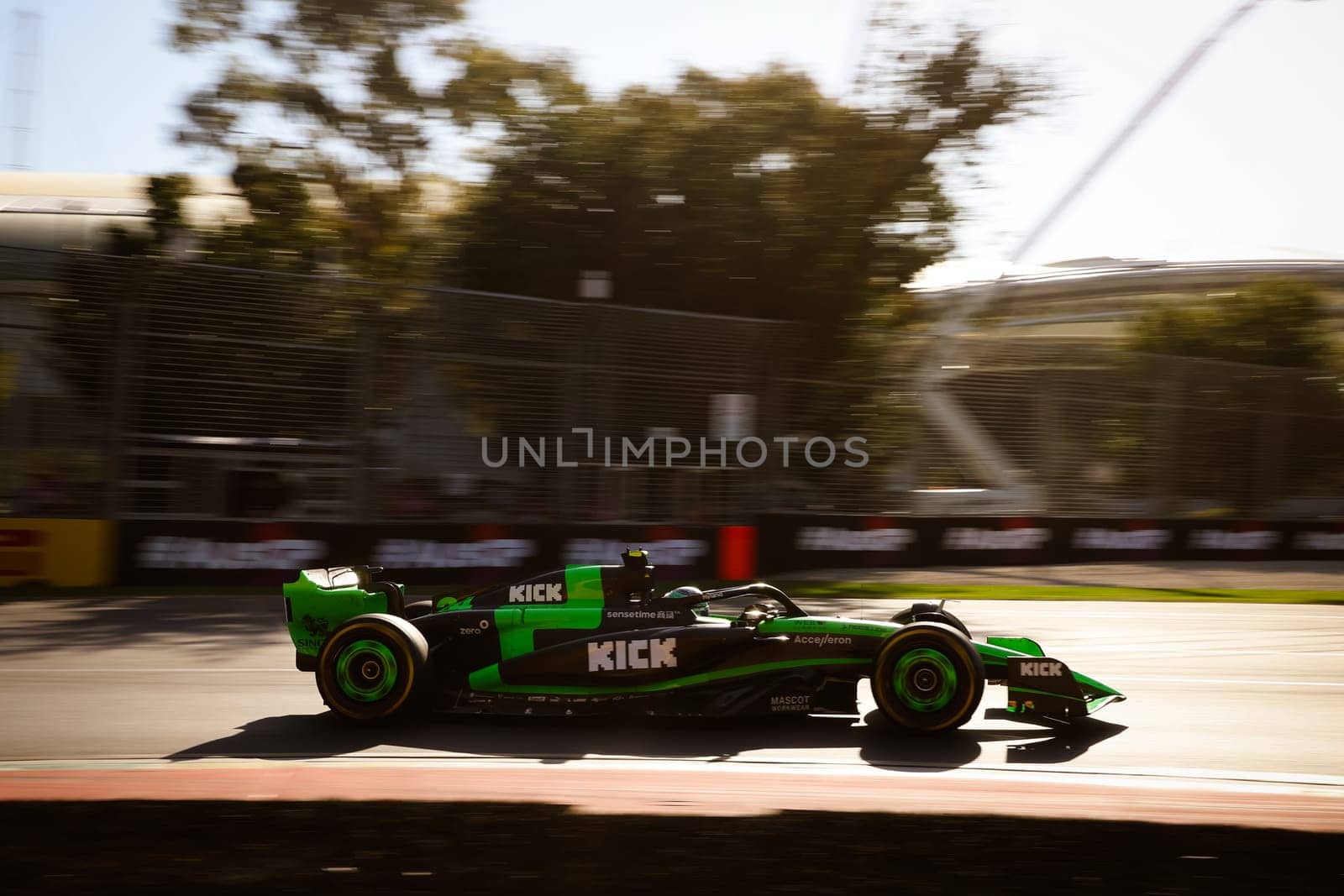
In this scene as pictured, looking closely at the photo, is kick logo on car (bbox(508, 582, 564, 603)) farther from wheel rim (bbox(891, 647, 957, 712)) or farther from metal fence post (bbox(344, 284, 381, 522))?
metal fence post (bbox(344, 284, 381, 522))

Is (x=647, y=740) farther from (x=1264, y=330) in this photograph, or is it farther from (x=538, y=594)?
(x=1264, y=330)

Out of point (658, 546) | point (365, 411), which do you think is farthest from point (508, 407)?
point (658, 546)

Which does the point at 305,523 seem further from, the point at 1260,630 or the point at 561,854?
the point at 561,854

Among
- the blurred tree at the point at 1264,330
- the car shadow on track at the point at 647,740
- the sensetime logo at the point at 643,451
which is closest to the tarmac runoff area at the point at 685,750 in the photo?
the car shadow on track at the point at 647,740

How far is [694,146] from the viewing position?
22.3m

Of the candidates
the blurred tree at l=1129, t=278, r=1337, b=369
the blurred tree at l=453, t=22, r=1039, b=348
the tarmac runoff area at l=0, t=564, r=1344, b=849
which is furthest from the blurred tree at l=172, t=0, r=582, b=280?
the blurred tree at l=1129, t=278, r=1337, b=369

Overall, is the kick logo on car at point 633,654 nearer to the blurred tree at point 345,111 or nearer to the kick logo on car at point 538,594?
the kick logo on car at point 538,594

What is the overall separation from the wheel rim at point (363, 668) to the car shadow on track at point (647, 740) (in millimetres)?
196

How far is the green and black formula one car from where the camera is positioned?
19.5 feet

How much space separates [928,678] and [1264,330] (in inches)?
1737

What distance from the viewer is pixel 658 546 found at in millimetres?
15172

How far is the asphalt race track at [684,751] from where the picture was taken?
4707 millimetres

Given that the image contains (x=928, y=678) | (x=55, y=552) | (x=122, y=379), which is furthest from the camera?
(x=122, y=379)

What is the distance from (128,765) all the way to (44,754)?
0.63 meters
